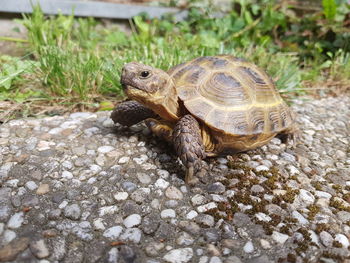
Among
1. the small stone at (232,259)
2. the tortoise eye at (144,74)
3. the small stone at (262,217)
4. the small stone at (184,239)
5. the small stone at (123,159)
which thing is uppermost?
the tortoise eye at (144,74)

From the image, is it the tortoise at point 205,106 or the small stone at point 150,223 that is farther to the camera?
the tortoise at point 205,106

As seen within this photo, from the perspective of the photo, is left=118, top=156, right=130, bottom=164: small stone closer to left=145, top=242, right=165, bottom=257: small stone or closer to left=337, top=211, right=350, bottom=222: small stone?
left=145, top=242, right=165, bottom=257: small stone

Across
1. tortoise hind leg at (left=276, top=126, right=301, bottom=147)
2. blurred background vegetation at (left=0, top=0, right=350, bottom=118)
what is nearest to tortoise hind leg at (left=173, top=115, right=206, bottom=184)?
tortoise hind leg at (left=276, top=126, right=301, bottom=147)

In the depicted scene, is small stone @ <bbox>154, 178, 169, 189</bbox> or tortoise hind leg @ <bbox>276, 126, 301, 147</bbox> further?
tortoise hind leg @ <bbox>276, 126, 301, 147</bbox>

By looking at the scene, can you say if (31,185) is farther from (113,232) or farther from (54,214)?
(113,232)

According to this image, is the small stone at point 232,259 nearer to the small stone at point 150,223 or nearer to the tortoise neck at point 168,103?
the small stone at point 150,223

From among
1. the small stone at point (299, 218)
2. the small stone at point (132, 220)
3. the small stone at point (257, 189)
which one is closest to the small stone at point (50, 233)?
the small stone at point (132, 220)

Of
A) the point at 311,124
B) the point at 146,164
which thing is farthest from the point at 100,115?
the point at 311,124

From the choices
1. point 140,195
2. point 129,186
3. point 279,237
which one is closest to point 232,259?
point 279,237
